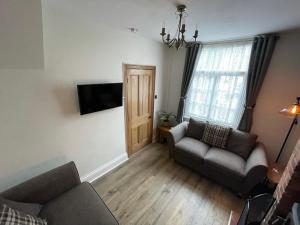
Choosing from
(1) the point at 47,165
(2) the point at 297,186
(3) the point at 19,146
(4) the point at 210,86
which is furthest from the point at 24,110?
(4) the point at 210,86

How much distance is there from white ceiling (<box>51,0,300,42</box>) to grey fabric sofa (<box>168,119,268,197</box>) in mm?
1794

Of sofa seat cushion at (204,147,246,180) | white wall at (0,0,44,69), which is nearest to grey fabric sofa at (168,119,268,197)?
sofa seat cushion at (204,147,246,180)

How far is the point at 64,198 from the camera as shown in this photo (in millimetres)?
1607

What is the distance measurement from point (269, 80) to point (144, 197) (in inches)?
115

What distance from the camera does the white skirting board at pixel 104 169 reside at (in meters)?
2.39

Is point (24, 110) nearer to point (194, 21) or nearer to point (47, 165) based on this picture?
point (47, 165)

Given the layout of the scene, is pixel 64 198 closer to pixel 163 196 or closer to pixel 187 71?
pixel 163 196

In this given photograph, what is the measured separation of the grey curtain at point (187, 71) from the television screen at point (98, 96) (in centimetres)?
167

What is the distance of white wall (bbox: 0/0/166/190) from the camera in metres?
1.50

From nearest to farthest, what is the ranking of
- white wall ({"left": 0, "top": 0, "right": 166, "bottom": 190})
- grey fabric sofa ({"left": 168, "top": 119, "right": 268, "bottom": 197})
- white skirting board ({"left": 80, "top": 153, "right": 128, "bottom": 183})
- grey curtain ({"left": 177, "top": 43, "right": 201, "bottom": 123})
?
1. white wall ({"left": 0, "top": 0, "right": 166, "bottom": 190})
2. grey fabric sofa ({"left": 168, "top": 119, "right": 268, "bottom": 197})
3. white skirting board ({"left": 80, "top": 153, "right": 128, "bottom": 183})
4. grey curtain ({"left": 177, "top": 43, "right": 201, "bottom": 123})

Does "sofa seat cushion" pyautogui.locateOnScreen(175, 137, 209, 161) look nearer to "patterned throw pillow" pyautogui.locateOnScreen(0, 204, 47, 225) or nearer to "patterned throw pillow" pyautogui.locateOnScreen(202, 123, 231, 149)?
"patterned throw pillow" pyautogui.locateOnScreen(202, 123, 231, 149)

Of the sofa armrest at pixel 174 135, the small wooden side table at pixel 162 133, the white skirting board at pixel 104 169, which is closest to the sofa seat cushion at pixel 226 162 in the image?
the sofa armrest at pixel 174 135

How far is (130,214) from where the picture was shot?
190 centimetres

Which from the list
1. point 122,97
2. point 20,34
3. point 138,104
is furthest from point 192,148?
point 20,34
